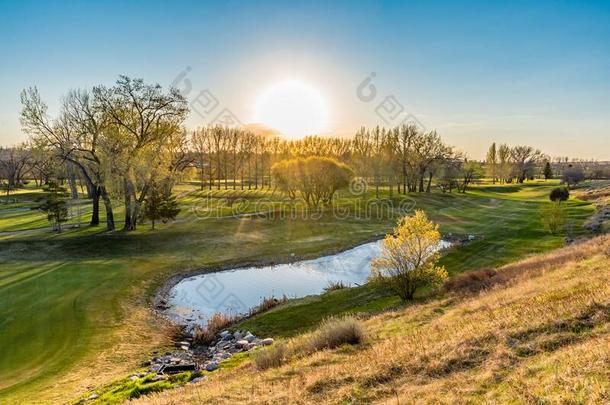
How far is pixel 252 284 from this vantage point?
102 ft

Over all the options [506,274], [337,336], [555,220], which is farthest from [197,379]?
[555,220]

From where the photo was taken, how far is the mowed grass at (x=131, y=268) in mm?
17469

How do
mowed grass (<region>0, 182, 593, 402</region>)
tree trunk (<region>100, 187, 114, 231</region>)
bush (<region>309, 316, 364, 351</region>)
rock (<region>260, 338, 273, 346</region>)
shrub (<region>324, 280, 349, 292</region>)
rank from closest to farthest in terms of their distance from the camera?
bush (<region>309, 316, 364, 351</region>) < mowed grass (<region>0, 182, 593, 402</region>) < rock (<region>260, 338, 273, 346</region>) < shrub (<region>324, 280, 349, 292</region>) < tree trunk (<region>100, 187, 114, 231</region>)

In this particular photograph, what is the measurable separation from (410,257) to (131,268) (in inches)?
909

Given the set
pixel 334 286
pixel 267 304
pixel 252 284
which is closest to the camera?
pixel 267 304

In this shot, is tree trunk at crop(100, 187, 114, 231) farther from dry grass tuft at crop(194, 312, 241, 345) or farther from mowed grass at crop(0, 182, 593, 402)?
→ dry grass tuft at crop(194, 312, 241, 345)

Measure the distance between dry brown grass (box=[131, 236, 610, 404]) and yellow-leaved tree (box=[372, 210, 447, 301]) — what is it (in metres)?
6.75

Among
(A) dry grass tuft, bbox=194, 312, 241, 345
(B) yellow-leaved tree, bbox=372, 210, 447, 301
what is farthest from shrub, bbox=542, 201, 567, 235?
(A) dry grass tuft, bbox=194, 312, 241, 345

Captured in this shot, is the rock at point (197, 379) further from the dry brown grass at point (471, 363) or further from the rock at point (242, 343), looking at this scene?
the rock at point (242, 343)

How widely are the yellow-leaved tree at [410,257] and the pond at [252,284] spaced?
8.17 meters

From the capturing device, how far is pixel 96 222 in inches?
1799

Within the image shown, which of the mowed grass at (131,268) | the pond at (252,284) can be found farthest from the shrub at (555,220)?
the pond at (252,284)

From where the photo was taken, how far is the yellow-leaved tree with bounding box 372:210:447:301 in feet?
72.0

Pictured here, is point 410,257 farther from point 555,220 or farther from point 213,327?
point 555,220
